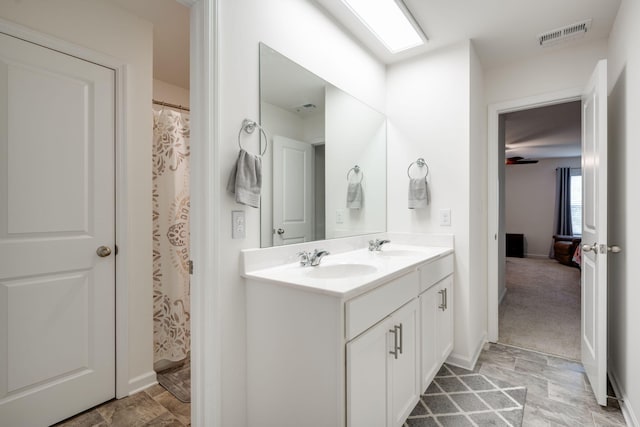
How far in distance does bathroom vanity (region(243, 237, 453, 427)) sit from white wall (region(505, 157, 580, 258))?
743 centimetres

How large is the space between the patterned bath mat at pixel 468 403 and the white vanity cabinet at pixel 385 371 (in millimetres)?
134

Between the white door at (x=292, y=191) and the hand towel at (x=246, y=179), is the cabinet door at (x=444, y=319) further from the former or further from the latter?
the hand towel at (x=246, y=179)

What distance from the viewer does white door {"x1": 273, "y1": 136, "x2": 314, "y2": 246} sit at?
1696mm

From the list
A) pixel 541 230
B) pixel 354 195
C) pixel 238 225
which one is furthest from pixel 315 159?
pixel 541 230

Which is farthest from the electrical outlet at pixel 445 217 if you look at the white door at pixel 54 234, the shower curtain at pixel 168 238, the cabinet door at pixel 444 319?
the white door at pixel 54 234

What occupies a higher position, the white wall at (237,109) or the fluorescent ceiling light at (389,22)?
the fluorescent ceiling light at (389,22)

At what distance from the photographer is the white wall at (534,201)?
7441 mm

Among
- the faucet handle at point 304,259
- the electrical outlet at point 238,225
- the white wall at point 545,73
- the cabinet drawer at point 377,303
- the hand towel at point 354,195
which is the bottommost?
the cabinet drawer at point 377,303

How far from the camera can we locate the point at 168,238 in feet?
7.45

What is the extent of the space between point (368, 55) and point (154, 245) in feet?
7.12

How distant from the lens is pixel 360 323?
124 cm

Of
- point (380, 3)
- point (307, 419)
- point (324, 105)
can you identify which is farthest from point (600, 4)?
point (307, 419)

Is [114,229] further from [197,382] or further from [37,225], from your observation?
[197,382]

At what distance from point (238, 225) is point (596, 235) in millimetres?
2053
